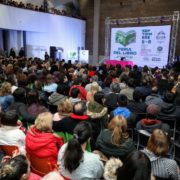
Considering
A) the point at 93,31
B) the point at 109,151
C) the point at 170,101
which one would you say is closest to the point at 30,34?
the point at 93,31

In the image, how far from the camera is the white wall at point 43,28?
1206 centimetres

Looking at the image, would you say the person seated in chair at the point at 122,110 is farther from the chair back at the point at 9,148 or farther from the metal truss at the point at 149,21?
the metal truss at the point at 149,21

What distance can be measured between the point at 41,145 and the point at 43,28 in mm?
12460

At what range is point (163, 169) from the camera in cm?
197

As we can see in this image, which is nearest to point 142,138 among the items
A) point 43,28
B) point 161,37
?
point 161,37

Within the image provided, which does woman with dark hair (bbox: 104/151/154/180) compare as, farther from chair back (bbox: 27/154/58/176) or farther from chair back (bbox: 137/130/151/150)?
chair back (bbox: 137/130/151/150)

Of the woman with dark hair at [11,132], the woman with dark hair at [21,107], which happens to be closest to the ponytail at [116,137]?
the woman with dark hair at [11,132]

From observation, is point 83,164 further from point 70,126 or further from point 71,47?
point 71,47

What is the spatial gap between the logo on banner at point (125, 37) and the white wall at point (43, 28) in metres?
3.07

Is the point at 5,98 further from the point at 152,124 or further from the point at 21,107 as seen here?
the point at 152,124

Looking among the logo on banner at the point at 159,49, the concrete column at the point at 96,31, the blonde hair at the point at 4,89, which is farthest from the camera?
the concrete column at the point at 96,31

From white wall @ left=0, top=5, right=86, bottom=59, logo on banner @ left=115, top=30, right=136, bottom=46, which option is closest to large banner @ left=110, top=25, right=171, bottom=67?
logo on banner @ left=115, top=30, right=136, bottom=46

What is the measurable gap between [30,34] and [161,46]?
765cm

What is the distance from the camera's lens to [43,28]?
13836 millimetres
